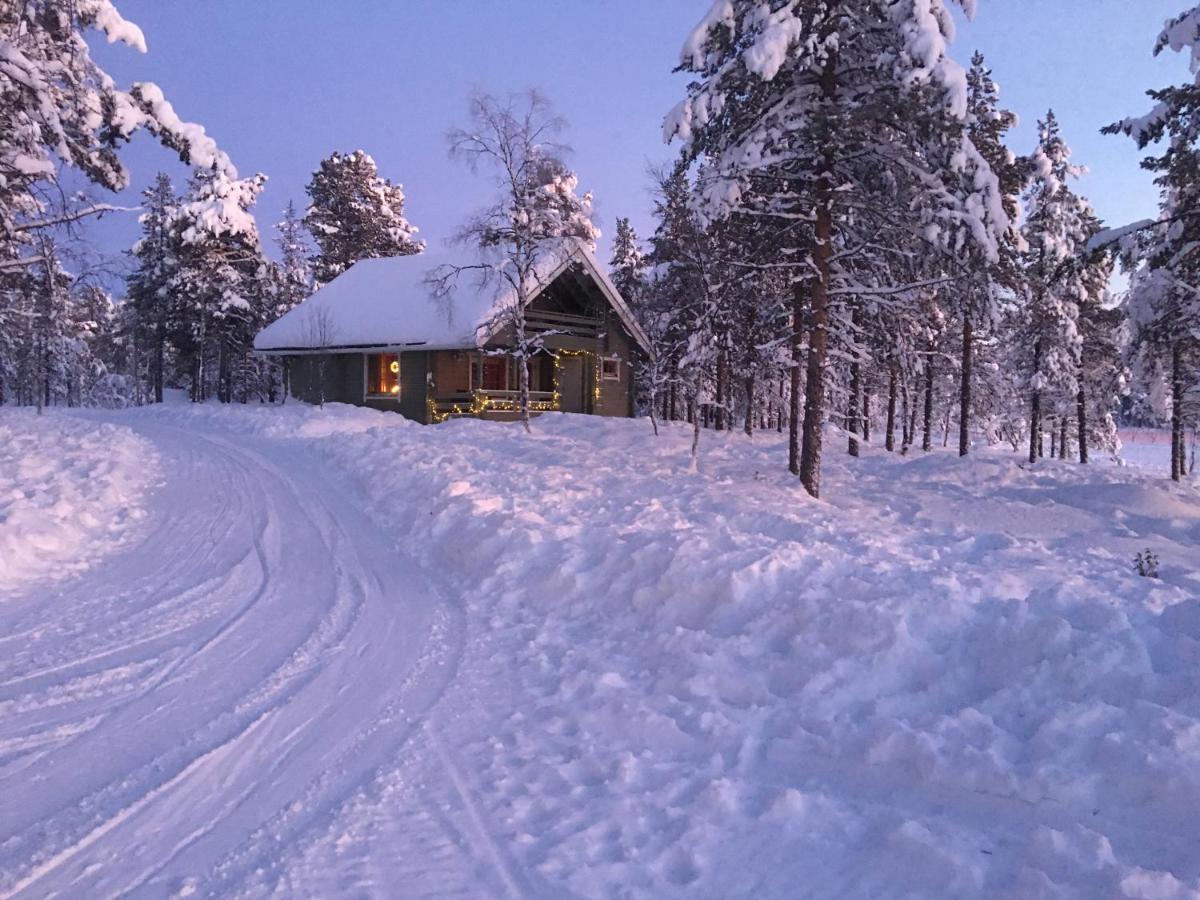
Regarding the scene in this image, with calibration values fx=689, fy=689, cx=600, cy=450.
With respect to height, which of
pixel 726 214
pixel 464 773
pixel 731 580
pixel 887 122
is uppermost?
pixel 887 122

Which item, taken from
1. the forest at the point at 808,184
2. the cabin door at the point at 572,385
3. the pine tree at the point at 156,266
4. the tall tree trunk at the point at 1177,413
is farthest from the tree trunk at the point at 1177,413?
the pine tree at the point at 156,266

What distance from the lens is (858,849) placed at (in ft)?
11.2

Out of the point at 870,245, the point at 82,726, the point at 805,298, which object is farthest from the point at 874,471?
the point at 82,726

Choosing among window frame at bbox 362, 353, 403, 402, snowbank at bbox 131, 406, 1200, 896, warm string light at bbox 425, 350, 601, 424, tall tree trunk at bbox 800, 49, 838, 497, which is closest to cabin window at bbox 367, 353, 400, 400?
window frame at bbox 362, 353, 403, 402

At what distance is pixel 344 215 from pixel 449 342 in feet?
70.9

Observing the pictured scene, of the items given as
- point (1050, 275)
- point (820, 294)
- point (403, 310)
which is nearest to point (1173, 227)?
point (820, 294)

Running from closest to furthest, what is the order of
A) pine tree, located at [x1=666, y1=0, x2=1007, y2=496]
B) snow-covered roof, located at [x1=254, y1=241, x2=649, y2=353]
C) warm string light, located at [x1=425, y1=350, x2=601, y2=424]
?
Answer: pine tree, located at [x1=666, y1=0, x2=1007, y2=496] → snow-covered roof, located at [x1=254, y1=241, x2=649, y2=353] → warm string light, located at [x1=425, y1=350, x2=601, y2=424]

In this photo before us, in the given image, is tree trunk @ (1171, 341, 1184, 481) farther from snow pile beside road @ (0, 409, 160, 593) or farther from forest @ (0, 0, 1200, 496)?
snow pile beside road @ (0, 409, 160, 593)

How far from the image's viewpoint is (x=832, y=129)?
10945mm

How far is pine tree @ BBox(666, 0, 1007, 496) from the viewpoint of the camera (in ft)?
32.6

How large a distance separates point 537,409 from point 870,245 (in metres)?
18.4

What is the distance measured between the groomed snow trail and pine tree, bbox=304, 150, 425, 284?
34.7 metres

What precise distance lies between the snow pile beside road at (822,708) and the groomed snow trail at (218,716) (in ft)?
1.03

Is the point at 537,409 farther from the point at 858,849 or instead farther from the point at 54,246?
the point at 858,849
